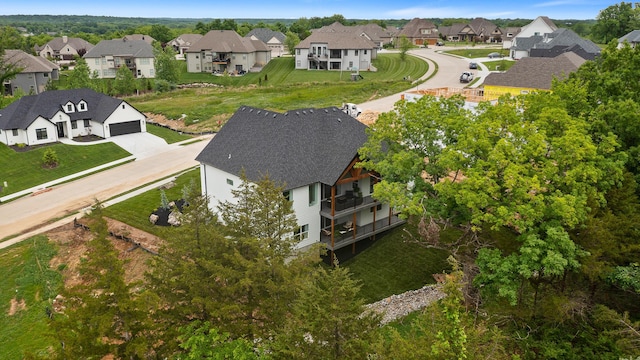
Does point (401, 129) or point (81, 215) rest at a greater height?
point (401, 129)

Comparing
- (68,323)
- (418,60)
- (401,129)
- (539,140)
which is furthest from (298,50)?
(68,323)

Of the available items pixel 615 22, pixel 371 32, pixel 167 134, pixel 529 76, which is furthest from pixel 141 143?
pixel 615 22

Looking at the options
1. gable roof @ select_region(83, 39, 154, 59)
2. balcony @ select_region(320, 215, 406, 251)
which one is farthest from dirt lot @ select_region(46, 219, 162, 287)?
gable roof @ select_region(83, 39, 154, 59)

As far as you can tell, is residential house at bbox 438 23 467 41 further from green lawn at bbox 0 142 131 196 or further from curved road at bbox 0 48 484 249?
green lawn at bbox 0 142 131 196

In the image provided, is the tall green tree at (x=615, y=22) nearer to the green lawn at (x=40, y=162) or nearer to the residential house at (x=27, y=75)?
the green lawn at (x=40, y=162)

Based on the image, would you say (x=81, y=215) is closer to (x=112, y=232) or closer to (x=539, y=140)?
(x=112, y=232)
